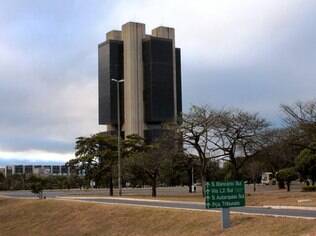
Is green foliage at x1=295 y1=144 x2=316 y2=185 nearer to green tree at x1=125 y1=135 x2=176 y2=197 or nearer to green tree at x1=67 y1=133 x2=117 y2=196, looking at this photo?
green tree at x1=125 y1=135 x2=176 y2=197

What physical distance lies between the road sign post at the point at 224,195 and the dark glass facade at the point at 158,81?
297ft

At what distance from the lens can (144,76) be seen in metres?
122

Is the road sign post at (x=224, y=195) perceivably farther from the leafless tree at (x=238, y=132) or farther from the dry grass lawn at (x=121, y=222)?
the leafless tree at (x=238, y=132)

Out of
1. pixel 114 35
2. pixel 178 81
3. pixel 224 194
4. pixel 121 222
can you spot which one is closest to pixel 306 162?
pixel 121 222

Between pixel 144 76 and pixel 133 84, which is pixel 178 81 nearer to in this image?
pixel 144 76

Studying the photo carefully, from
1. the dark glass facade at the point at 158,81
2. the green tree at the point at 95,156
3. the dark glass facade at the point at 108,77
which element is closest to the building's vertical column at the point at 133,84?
the dark glass facade at the point at 158,81

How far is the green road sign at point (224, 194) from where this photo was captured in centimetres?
1992

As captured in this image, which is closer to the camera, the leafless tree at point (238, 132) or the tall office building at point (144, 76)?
the leafless tree at point (238, 132)

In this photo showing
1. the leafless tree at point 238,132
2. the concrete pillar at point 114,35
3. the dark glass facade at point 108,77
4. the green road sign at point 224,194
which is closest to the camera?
the green road sign at point 224,194

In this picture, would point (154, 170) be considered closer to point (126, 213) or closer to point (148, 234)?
point (126, 213)

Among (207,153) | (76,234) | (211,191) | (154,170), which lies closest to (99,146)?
(154,170)

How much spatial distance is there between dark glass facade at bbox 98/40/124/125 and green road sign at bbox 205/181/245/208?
80602 mm

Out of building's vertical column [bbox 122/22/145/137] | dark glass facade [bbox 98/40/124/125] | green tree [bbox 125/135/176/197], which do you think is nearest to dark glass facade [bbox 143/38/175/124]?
building's vertical column [bbox 122/22/145/137]

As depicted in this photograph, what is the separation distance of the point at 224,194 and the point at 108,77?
8734 centimetres
